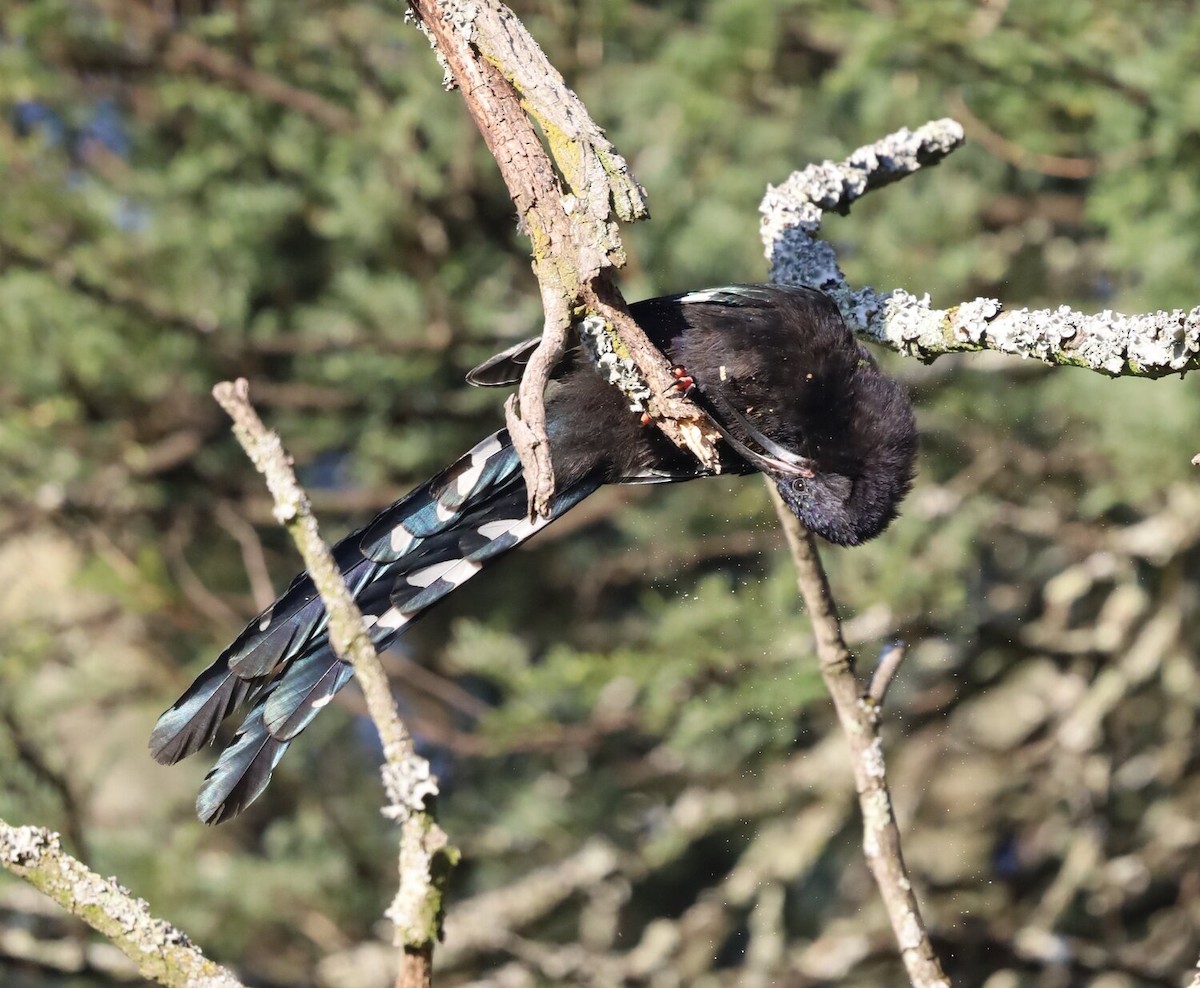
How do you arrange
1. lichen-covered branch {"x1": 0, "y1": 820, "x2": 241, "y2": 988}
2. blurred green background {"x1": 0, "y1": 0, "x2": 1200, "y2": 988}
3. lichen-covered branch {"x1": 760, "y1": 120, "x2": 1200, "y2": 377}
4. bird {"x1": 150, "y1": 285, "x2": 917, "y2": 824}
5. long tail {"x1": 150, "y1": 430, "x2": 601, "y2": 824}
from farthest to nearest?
blurred green background {"x1": 0, "y1": 0, "x2": 1200, "y2": 988} → bird {"x1": 150, "y1": 285, "x2": 917, "y2": 824} → long tail {"x1": 150, "y1": 430, "x2": 601, "y2": 824} → lichen-covered branch {"x1": 760, "y1": 120, "x2": 1200, "y2": 377} → lichen-covered branch {"x1": 0, "y1": 820, "x2": 241, "y2": 988}

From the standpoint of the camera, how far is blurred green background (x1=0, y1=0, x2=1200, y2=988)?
13.7ft

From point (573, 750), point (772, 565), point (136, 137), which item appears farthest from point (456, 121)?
point (573, 750)

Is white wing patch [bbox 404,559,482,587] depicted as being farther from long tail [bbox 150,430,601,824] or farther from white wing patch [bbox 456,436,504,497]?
white wing patch [bbox 456,436,504,497]

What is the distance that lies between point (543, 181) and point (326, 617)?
854 mm

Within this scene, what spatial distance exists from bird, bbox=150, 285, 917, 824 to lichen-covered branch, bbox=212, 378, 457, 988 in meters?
0.91

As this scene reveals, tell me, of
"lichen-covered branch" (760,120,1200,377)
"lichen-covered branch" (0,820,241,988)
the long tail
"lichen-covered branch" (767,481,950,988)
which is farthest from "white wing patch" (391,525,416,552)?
"lichen-covered branch" (0,820,241,988)

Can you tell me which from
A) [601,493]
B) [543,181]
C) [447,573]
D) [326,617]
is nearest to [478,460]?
[447,573]

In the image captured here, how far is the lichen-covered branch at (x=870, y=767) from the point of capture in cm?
214

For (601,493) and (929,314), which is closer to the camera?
(929,314)

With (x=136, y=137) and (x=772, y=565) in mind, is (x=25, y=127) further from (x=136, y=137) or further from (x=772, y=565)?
(x=772, y=565)

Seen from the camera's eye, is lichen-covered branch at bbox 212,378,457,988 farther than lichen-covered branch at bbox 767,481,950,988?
No

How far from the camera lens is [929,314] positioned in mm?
2240

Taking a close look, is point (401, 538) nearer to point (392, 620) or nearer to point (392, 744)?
point (392, 620)

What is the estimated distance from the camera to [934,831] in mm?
5719
